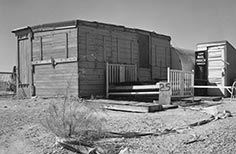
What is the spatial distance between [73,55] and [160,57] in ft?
20.2

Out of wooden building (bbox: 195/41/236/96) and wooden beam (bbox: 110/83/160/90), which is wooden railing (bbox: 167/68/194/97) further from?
wooden building (bbox: 195/41/236/96)

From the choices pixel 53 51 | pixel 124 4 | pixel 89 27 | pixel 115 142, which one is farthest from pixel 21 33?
pixel 115 142

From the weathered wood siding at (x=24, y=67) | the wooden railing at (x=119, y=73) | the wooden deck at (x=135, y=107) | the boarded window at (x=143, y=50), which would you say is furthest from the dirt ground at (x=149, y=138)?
the boarded window at (x=143, y=50)

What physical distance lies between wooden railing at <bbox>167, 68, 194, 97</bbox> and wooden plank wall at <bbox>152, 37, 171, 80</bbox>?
3.83 metres

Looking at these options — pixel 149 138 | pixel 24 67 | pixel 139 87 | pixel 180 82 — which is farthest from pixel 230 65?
pixel 149 138

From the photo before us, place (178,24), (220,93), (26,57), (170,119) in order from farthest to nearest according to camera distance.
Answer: (178,24), (220,93), (26,57), (170,119)

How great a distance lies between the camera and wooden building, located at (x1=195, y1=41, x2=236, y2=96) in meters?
13.9

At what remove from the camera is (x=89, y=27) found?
37.3 feet

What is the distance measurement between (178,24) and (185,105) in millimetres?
15242

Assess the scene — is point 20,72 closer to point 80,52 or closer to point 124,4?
point 80,52

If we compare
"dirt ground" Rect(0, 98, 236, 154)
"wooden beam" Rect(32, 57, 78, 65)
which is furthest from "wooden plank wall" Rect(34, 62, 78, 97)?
"dirt ground" Rect(0, 98, 236, 154)

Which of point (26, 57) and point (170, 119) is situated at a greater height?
point (26, 57)

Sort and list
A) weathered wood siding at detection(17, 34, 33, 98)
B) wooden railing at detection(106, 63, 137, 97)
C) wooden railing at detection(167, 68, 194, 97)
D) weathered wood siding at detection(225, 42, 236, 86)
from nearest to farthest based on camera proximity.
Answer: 1. wooden railing at detection(167, 68, 194, 97)
2. wooden railing at detection(106, 63, 137, 97)
3. weathered wood siding at detection(17, 34, 33, 98)
4. weathered wood siding at detection(225, 42, 236, 86)

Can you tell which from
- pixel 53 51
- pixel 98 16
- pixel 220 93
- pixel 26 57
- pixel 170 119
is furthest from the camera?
pixel 98 16
